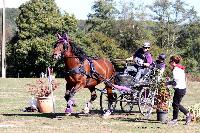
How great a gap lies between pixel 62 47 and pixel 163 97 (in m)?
3.19

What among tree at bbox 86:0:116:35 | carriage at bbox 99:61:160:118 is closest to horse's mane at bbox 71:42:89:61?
carriage at bbox 99:61:160:118

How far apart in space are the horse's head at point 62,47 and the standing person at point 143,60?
2182mm

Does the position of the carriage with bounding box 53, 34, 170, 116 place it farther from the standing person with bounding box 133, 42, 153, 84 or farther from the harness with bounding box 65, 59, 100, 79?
the standing person with bounding box 133, 42, 153, 84

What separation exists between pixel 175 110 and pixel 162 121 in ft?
2.25

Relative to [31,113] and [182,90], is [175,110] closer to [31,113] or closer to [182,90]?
[182,90]

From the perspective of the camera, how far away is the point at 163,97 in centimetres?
1438

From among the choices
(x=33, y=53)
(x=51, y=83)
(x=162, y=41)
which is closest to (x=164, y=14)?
(x=162, y=41)

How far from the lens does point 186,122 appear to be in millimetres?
13875

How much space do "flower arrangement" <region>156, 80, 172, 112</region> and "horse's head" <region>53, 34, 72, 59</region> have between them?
2772mm

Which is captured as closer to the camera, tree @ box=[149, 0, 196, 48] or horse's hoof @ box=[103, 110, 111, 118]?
horse's hoof @ box=[103, 110, 111, 118]

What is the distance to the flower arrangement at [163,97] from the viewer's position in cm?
1438

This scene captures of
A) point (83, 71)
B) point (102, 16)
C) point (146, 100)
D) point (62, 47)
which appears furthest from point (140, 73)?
point (102, 16)

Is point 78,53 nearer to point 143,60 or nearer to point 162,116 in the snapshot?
point 143,60

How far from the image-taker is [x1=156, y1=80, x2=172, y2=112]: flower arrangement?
14375 mm
